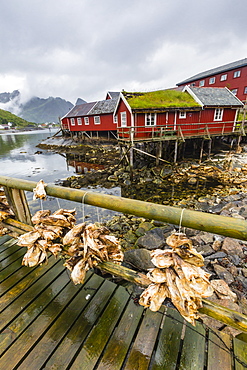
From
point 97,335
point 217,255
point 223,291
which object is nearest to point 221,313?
point 97,335

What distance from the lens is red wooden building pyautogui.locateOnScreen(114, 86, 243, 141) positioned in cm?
1552

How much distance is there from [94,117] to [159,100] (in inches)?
595

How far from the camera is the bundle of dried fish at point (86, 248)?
5.30 ft

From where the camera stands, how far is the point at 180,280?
3.96 ft

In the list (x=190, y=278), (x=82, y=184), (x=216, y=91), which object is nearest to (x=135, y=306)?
(x=190, y=278)

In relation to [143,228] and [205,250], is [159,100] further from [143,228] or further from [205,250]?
[205,250]

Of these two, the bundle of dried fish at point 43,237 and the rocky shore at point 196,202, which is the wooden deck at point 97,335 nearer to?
the bundle of dried fish at point 43,237

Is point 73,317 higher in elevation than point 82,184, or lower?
higher

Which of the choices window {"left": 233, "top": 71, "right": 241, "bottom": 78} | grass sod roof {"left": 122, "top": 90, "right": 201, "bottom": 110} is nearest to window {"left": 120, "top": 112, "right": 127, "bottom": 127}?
grass sod roof {"left": 122, "top": 90, "right": 201, "bottom": 110}

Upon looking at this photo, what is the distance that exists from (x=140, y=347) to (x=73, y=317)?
2.51 ft

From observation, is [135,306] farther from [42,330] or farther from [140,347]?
[42,330]

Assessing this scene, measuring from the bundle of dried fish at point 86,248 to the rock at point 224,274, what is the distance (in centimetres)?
Result: 358

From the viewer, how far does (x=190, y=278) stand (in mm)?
1182

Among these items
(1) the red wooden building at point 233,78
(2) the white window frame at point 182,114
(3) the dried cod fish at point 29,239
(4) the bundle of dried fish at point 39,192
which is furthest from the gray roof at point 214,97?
(3) the dried cod fish at point 29,239
